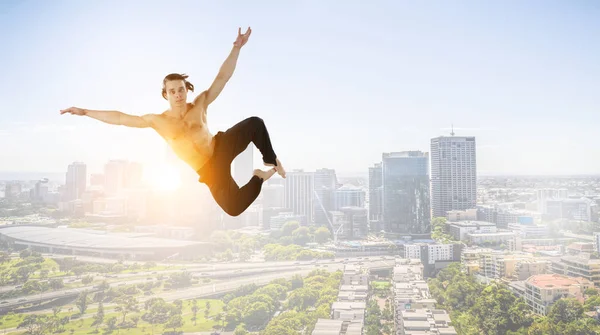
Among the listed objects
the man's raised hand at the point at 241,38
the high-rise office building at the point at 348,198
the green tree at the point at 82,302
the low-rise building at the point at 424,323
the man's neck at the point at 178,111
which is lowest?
the green tree at the point at 82,302

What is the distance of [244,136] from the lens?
160 centimetres

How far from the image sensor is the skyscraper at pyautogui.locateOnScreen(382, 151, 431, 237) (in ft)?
79.9

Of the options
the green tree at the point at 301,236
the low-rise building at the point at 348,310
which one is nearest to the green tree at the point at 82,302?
the low-rise building at the point at 348,310

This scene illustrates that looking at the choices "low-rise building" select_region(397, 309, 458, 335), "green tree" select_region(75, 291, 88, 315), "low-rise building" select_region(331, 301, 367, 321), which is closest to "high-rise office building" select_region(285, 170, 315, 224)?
"green tree" select_region(75, 291, 88, 315)

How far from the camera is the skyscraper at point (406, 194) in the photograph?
2434cm

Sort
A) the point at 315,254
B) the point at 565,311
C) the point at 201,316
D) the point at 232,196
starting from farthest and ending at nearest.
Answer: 1. the point at 315,254
2. the point at 201,316
3. the point at 565,311
4. the point at 232,196

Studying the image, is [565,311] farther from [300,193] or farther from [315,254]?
[300,193]

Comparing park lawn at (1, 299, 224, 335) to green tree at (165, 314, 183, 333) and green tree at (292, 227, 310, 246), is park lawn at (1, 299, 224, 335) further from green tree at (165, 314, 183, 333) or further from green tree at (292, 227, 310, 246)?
green tree at (292, 227, 310, 246)

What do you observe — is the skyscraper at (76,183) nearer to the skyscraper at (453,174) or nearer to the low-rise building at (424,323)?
the low-rise building at (424,323)

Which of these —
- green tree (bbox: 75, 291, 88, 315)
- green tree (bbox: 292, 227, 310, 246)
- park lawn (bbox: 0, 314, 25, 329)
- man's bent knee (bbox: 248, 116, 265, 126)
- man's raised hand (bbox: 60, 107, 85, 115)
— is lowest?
park lawn (bbox: 0, 314, 25, 329)

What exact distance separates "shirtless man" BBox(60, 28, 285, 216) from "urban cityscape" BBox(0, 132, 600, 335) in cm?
885

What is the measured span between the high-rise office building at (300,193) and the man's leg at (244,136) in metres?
24.6

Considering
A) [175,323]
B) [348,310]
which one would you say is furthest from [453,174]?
[175,323]

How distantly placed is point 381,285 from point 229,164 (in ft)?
46.6
